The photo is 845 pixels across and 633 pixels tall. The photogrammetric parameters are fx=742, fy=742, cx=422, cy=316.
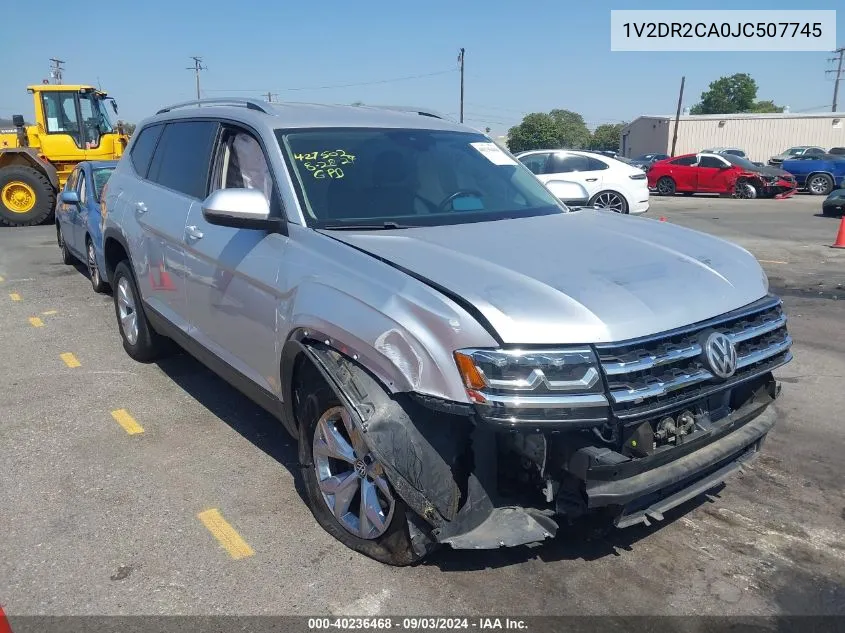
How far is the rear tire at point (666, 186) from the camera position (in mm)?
25728

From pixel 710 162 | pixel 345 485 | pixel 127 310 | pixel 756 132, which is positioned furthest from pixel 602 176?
pixel 756 132

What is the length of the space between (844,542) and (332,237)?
2.73 m

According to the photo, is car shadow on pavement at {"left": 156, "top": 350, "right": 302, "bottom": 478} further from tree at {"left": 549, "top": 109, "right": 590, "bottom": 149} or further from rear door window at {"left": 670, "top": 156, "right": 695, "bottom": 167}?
tree at {"left": 549, "top": 109, "right": 590, "bottom": 149}

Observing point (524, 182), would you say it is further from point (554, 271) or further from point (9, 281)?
point (9, 281)

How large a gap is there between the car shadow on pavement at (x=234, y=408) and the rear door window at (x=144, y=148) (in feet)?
4.92

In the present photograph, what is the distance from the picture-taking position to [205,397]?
17.2 ft

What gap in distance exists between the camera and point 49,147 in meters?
16.9

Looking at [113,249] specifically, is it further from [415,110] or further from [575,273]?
[575,273]

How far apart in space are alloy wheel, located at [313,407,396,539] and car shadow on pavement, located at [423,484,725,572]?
1.08 feet

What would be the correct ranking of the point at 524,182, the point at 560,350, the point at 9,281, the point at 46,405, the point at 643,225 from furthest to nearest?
the point at 9,281, the point at 46,405, the point at 524,182, the point at 643,225, the point at 560,350

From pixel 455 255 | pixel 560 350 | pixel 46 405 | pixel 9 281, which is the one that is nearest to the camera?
pixel 560 350

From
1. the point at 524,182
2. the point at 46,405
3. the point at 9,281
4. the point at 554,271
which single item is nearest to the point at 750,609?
the point at 554,271

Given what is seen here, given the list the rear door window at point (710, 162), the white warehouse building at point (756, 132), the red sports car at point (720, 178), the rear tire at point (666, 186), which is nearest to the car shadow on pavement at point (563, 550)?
the red sports car at point (720, 178)

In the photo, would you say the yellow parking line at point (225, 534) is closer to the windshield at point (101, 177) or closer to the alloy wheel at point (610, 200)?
the windshield at point (101, 177)
